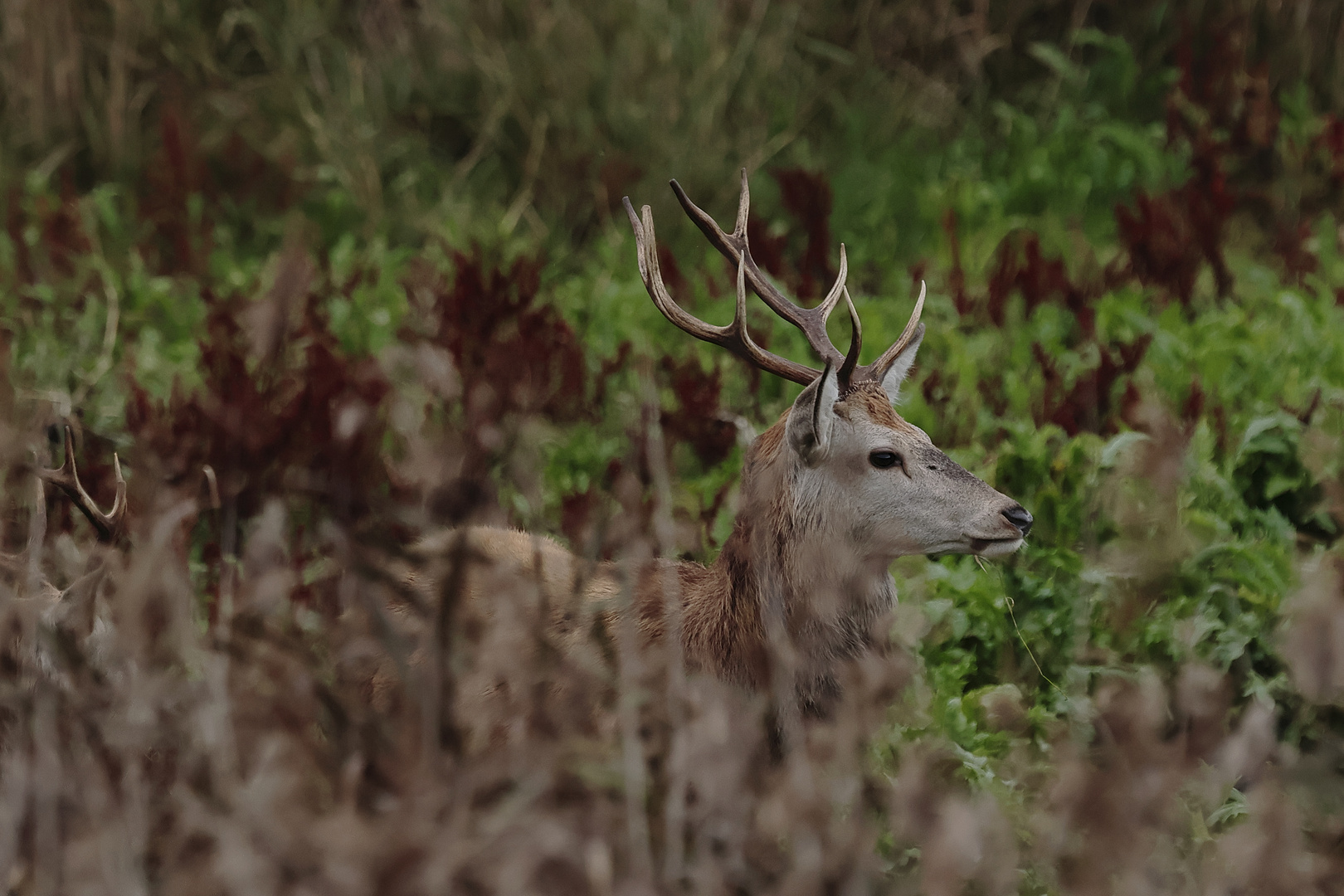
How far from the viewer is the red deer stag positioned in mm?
3301

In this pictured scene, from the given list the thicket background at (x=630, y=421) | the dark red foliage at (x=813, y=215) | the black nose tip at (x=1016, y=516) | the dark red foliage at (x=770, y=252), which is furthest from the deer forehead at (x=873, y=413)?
the dark red foliage at (x=770, y=252)

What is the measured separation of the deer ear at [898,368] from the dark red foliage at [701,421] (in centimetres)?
106

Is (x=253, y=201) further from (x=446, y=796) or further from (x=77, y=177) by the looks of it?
(x=446, y=796)

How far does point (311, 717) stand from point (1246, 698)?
2338 mm

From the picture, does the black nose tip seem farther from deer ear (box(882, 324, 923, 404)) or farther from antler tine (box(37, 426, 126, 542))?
antler tine (box(37, 426, 126, 542))

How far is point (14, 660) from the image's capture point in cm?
240

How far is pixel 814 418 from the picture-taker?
3.33m

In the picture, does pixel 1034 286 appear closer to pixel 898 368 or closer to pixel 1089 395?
pixel 1089 395

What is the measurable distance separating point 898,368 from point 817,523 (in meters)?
0.55

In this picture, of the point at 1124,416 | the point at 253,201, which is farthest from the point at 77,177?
the point at 1124,416

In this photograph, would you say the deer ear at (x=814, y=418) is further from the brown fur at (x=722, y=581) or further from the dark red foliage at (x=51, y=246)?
the dark red foliage at (x=51, y=246)

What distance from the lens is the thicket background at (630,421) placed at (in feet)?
6.03

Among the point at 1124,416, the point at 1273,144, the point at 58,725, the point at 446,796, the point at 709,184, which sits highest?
the point at 1273,144

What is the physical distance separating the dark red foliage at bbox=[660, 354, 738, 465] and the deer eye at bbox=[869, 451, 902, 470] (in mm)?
1386
